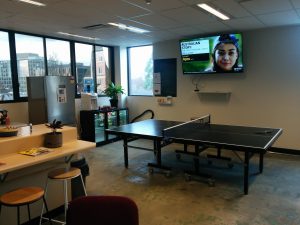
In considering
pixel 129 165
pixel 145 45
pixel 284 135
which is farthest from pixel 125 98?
pixel 284 135

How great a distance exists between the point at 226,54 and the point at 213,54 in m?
0.28

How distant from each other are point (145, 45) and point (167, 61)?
3.12 ft

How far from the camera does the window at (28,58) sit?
17.6 ft

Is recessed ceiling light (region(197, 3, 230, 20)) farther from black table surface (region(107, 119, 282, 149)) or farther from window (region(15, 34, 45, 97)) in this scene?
window (region(15, 34, 45, 97))

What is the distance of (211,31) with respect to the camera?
18.3ft

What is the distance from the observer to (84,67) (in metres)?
6.81

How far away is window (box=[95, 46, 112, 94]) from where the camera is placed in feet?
23.8

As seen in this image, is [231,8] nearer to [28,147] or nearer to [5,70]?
[28,147]

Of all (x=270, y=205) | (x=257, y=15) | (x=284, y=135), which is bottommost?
(x=270, y=205)

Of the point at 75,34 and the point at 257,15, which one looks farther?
the point at 75,34

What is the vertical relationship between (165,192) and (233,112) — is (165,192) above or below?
below

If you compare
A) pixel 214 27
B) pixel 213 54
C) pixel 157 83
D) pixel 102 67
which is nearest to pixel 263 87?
pixel 213 54

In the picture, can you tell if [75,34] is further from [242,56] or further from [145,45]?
[242,56]

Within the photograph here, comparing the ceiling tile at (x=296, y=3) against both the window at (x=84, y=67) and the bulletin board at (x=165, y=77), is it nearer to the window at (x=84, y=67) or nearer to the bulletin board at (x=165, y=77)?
the bulletin board at (x=165, y=77)
